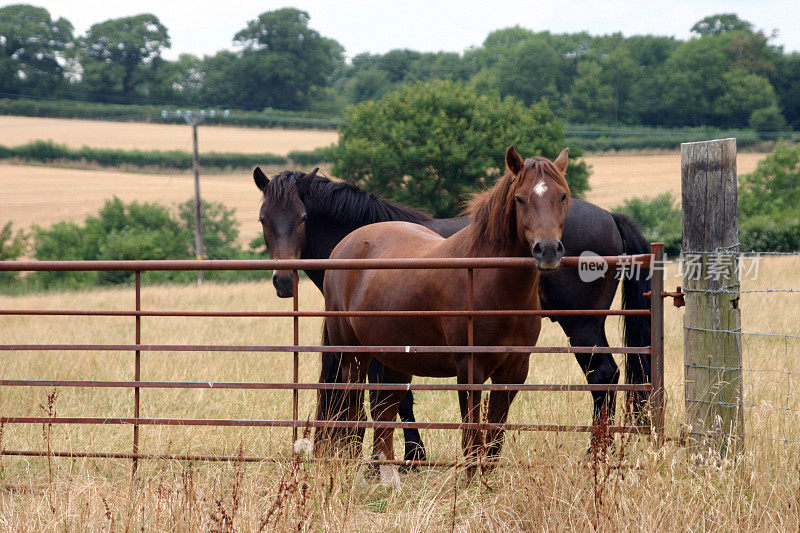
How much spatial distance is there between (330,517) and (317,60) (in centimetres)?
7156

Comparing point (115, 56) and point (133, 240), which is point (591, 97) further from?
point (115, 56)

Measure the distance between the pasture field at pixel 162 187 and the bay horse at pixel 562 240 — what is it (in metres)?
37.6

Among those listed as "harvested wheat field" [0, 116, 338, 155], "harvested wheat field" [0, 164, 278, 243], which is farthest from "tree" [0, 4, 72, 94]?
"harvested wheat field" [0, 164, 278, 243]

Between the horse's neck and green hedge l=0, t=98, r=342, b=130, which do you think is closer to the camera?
the horse's neck

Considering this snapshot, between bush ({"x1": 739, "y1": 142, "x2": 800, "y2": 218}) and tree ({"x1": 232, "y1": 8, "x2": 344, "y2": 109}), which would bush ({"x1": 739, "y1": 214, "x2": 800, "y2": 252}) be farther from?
tree ({"x1": 232, "y1": 8, "x2": 344, "y2": 109})

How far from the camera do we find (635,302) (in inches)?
249

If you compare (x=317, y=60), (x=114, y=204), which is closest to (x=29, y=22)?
(x=317, y=60)

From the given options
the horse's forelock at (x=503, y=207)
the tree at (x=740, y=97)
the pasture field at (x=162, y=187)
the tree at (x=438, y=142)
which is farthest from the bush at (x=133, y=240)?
the tree at (x=740, y=97)

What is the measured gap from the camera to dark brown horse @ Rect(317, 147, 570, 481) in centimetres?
405

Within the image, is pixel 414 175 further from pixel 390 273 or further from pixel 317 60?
pixel 317 60

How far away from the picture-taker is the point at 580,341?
6090mm

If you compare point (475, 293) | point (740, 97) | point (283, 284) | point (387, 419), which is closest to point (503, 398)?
point (475, 293)

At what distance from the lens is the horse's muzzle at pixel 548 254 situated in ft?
12.3

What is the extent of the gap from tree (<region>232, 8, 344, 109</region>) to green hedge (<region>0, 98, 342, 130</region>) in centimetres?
313
